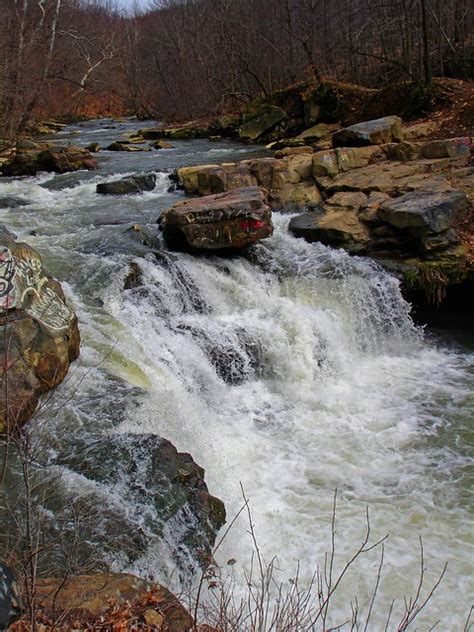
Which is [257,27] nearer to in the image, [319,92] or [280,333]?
[319,92]

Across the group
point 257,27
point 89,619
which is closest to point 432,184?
point 89,619

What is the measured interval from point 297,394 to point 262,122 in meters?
16.0

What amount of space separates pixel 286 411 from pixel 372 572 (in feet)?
7.91

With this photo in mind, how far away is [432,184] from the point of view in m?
9.09

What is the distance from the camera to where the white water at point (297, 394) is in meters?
4.38

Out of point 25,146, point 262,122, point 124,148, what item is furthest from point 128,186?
point 262,122

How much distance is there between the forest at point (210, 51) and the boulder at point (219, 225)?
1038cm

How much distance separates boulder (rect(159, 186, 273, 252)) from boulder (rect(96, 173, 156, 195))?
419 centimetres

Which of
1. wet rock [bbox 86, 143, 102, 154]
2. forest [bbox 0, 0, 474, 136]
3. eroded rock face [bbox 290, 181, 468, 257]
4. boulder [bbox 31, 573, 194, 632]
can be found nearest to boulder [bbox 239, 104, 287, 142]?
forest [bbox 0, 0, 474, 136]

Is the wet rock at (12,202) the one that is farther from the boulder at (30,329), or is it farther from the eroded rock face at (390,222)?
the boulder at (30,329)

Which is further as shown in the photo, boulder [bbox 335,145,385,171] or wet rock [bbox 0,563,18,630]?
boulder [bbox 335,145,385,171]

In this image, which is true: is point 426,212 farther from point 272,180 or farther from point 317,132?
point 317,132

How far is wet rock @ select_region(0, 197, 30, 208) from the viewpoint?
11.0 metres

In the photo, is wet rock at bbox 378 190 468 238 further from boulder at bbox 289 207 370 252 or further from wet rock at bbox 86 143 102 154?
wet rock at bbox 86 143 102 154
